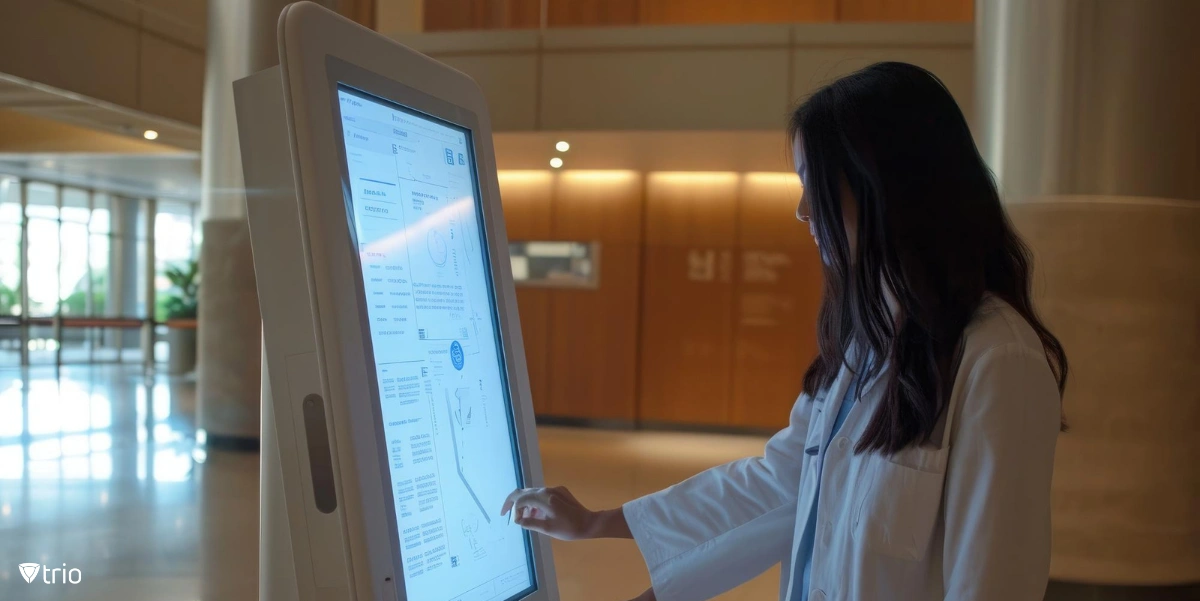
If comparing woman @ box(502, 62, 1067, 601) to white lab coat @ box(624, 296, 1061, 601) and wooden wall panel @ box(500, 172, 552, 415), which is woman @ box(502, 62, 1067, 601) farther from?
wooden wall panel @ box(500, 172, 552, 415)

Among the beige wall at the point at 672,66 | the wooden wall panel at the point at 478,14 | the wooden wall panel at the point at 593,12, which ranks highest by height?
the wooden wall panel at the point at 593,12

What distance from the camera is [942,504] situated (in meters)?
1.12

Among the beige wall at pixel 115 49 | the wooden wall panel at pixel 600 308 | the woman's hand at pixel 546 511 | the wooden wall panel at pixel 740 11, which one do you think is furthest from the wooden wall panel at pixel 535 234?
the woman's hand at pixel 546 511

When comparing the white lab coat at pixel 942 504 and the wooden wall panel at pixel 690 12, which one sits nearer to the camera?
the white lab coat at pixel 942 504

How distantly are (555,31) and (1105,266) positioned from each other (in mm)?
4985

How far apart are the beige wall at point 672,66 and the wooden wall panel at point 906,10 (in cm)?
129

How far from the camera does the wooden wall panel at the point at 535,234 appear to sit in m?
10.8

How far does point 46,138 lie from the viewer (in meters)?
13.4

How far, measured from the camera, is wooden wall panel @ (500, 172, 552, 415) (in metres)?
10.8

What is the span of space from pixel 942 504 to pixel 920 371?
161 mm

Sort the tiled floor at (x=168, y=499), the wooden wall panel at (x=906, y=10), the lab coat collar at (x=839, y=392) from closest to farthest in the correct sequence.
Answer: the lab coat collar at (x=839, y=392) < the tiled floor at (x=168, y=499) < the wooden wall panel at (x=906, y=10)

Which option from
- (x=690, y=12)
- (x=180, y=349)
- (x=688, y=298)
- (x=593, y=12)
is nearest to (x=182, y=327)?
(x=180, y=349)

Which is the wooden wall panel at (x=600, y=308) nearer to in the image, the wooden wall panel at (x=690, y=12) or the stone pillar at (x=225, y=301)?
the wooden wall panel at (x=690, y=12)

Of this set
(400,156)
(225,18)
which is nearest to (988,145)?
(400,156)
